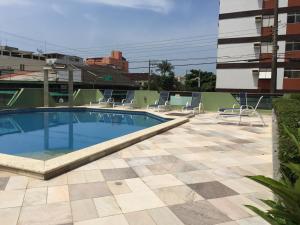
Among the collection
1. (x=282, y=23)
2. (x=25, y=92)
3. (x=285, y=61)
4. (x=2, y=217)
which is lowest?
(x=2, y=217)

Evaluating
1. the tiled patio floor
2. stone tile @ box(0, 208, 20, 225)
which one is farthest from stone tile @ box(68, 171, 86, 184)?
stone tile @ box(0, 208, 20, 225)

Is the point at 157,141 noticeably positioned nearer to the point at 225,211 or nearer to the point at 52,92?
the point at 225,211

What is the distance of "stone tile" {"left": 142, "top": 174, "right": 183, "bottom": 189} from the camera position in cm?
452

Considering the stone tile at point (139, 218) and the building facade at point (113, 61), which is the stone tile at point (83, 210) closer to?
the stone tile at point (139, 218)

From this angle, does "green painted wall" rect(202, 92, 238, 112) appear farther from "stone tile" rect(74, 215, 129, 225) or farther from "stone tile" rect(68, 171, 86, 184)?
"stone tile" rect(74, 215, 129, 225)

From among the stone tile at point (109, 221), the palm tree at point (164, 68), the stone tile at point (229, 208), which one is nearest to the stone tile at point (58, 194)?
the stone tile at point (109, 221)

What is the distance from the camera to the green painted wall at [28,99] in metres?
16.8

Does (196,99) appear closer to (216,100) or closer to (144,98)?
(216,100)

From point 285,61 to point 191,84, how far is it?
118ft

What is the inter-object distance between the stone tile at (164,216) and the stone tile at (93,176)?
53.1 inches

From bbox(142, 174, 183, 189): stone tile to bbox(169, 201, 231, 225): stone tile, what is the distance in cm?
74

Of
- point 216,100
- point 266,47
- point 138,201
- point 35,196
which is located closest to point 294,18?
point 266,47

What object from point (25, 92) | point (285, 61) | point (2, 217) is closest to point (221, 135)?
point (2, 217)

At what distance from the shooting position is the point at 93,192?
4184 millimetres
